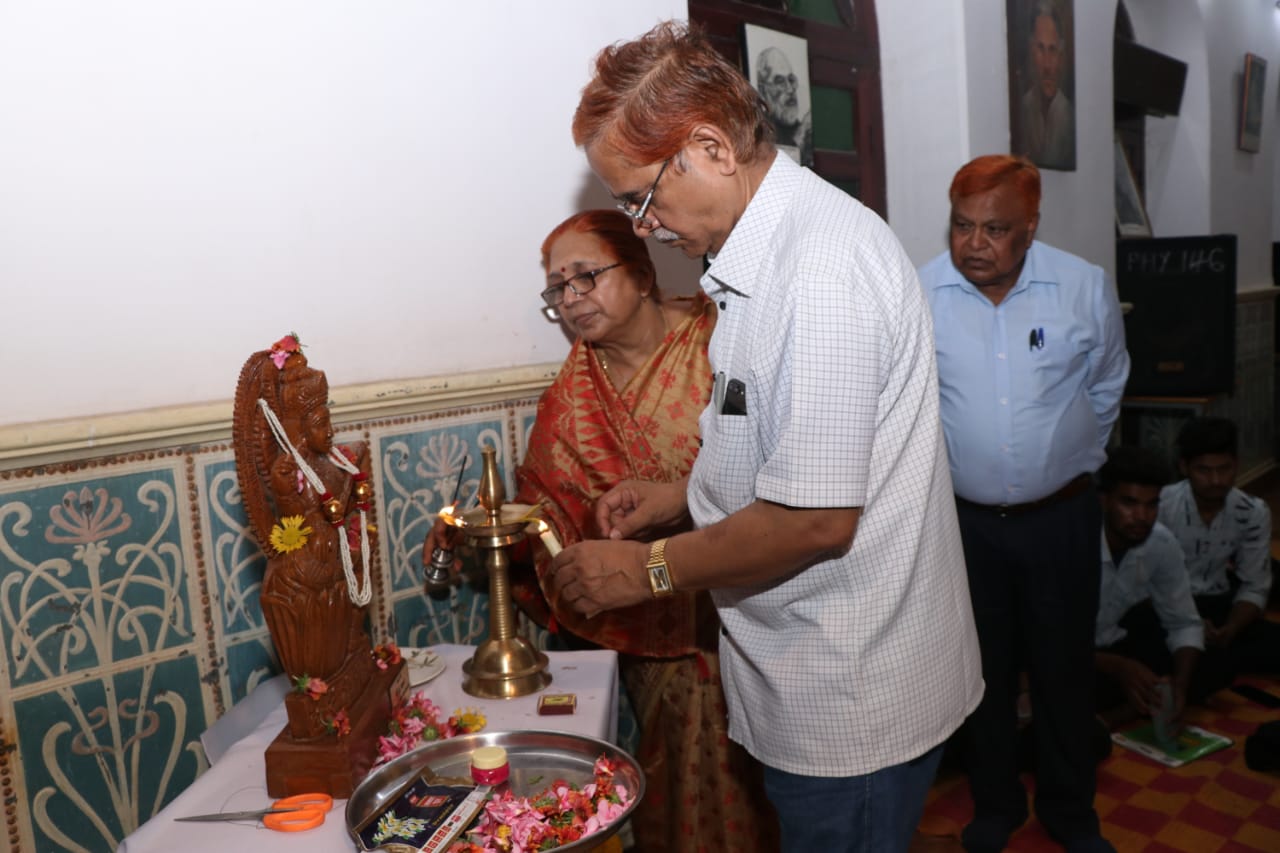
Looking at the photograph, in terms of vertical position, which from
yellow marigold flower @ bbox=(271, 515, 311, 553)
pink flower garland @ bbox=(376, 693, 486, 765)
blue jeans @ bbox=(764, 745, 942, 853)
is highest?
yellow marigold flower @ bbox=(271, 515, 311, 553)

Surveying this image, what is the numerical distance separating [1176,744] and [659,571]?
2624 millimetres

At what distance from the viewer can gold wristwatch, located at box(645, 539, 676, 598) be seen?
1.28 m

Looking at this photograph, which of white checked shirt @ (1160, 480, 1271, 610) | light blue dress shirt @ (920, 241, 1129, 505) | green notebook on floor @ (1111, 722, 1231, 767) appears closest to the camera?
light blue dress shirt @ (920, 241, 1129, 505)

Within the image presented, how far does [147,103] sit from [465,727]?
1.17m

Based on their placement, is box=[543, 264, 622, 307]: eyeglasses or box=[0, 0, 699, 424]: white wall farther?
box=[543, 264, 622, 307]: eyeglasses

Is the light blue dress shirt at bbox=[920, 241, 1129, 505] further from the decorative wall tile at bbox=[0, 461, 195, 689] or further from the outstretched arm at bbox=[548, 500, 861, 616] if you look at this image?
the decorative wall tile at bbox=[0, 461, 195, 689]

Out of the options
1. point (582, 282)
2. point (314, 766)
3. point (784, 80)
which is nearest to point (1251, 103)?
point (784, 80)

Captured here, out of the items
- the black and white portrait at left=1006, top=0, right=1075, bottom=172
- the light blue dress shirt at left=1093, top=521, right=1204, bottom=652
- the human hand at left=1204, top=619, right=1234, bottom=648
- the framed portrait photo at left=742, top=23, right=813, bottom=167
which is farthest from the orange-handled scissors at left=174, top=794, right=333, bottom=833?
the black and white portrait at left=1006, top=0, right=1075, bottom=172

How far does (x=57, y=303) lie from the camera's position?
5.01 feet

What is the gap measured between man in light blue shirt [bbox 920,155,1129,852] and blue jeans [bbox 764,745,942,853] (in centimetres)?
127

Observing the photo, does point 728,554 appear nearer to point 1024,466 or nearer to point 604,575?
point 604,575

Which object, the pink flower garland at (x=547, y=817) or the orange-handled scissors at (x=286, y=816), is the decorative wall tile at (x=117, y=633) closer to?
the orange-handled scissors at (x=286, y=816)

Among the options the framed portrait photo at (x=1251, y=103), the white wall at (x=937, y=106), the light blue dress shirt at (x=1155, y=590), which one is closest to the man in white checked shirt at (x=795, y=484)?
the light blue dress shirt at (x=1155, y=590)

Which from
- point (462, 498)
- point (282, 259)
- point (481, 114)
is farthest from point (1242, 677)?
point (282, 259)
